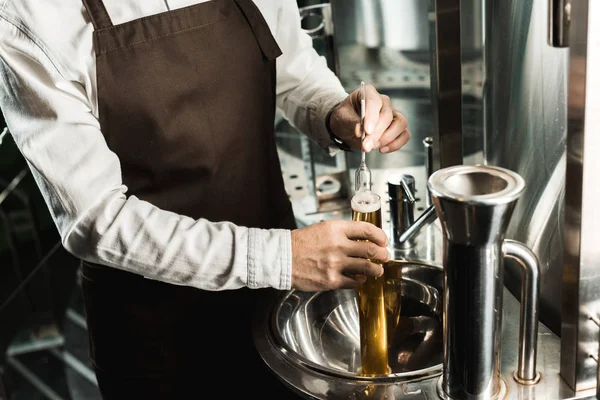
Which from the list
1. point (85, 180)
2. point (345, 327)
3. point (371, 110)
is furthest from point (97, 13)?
point (345, 327)

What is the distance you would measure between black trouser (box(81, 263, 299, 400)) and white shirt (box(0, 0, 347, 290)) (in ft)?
0.88

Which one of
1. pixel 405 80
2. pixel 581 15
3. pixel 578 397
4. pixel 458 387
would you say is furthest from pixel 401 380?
pixel 405 80

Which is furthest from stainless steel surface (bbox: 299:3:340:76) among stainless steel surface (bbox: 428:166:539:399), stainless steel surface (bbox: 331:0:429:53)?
stainless steel surface (bbox: 428:166:539:399)

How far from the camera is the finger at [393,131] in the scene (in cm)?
154

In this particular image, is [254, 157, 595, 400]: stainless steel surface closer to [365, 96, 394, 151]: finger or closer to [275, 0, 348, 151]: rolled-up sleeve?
[365, 96, 394, 151]: finger

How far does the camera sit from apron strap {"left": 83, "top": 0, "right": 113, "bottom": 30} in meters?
1.37

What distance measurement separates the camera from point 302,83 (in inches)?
72.3

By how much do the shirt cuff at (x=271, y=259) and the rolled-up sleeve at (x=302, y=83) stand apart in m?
0.51

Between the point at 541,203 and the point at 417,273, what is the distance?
344 mm

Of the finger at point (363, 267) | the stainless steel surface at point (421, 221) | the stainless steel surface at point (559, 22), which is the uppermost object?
the stainless steel surface at point (559, 22)

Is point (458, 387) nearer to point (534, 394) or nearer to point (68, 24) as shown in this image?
point (534, 394)

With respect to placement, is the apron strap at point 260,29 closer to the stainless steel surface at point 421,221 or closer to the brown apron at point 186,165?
the brown apron at point 186,165

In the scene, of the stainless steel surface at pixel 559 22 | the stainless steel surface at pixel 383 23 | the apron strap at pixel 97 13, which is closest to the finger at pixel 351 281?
the stainless steel surface at pixel 559 22

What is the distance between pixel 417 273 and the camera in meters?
1.54
